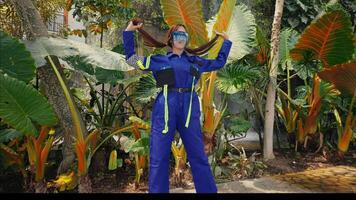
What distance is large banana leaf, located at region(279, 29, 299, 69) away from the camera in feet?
18.1

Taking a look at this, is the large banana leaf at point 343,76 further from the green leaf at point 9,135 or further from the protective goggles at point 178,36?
the green leaf at point 9,135

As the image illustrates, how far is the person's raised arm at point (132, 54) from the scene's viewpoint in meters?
3.01

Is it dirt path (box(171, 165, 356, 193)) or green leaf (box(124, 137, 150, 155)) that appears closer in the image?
green leaf (box(124, 137, 150, 155))

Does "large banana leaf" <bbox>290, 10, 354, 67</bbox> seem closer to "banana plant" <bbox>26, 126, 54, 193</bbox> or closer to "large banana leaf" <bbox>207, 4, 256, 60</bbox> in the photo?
"large banana leaf" <bbox>207, 4, 256, 60</bbox>

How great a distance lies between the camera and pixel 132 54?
120 inches

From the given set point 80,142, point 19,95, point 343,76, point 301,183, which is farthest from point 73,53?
point 343,76

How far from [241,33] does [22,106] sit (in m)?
2.56

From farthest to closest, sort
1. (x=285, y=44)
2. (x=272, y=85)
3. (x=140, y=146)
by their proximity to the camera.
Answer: (x=285, y=44)
(x=272, y=85)
(x=140, y=146)

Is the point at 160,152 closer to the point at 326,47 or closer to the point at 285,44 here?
the point at 326,47

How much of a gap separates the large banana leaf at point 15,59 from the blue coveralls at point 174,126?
823 millimetres

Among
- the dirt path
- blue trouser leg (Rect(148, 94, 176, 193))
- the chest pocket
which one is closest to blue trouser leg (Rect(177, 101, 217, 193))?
blue trouser leg (Rect(148, 94, 176, 193))

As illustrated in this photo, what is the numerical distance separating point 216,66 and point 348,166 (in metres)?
3.03

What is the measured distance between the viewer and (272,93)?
5.18 meters

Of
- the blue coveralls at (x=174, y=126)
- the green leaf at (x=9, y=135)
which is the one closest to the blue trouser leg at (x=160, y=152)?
the blue coveralls at (x=174, y=126)
